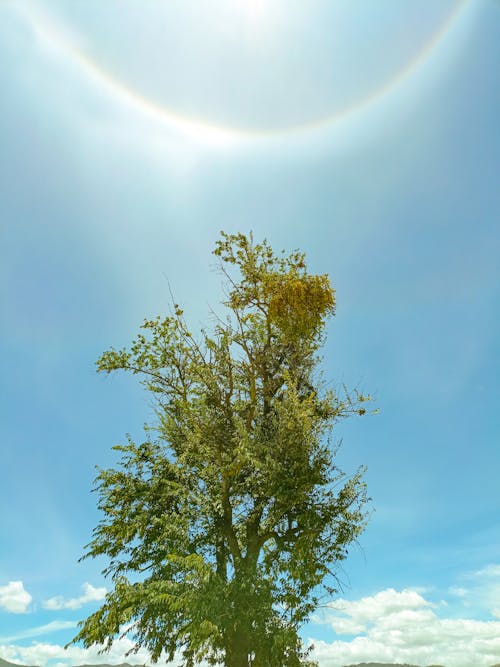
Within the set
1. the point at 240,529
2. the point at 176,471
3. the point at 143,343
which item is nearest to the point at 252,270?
the point at 143,343

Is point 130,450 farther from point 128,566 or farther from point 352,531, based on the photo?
point 352,531

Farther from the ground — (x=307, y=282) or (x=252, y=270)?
(x=252, y=270)

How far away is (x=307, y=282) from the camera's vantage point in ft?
73.9

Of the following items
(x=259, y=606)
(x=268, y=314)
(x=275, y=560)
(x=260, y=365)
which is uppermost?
(x=268, y=314)

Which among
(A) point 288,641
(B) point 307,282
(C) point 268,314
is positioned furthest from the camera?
(C) point 268,314

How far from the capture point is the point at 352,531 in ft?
67.6

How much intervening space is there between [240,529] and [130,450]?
23.0 feet

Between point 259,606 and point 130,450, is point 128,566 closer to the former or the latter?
point 130,450

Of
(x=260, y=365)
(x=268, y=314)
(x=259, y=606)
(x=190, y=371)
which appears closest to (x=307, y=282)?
(x=268, y=314)

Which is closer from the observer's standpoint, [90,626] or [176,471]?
[90,626]

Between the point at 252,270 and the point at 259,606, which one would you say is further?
the point at 252,270

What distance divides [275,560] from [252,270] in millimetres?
14256

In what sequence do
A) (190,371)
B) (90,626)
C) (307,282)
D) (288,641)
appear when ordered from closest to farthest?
(288,641), (90,626), (307,282), (190,371)

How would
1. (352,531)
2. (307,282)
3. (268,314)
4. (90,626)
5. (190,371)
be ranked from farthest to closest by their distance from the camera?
(190,371) → (268,314) → (307,282) → (352,531) → (90,626)
